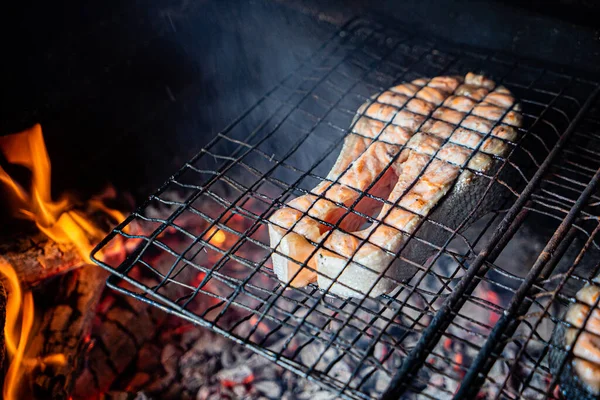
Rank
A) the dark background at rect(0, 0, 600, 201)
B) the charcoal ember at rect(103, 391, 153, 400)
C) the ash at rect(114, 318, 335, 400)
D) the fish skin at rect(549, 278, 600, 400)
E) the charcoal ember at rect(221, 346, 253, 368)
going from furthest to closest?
the charcoal ember at rect(221, 346, 253, 368)
the ash at rect(114, 318, 335, 400)
the charcoal ember at rect(103, 391, 153, 400)
the dark background at rect(0, 0, 600, 201)
the fish skin at rect(549, 278, 600, 400)

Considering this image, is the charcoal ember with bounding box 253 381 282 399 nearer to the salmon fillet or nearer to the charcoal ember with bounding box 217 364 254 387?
the charcoal ember with bounding box 217 364 254 387

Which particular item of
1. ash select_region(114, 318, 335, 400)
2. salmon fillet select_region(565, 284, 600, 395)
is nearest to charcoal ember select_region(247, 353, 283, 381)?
ash select_region(114, 318, 335, 400)

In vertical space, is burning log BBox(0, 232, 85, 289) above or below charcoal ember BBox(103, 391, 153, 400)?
above

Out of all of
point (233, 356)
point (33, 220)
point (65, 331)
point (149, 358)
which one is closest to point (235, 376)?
point (233, 356)

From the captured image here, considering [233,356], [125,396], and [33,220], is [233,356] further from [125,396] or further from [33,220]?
[33,220]

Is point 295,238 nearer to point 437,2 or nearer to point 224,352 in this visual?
point 224,352

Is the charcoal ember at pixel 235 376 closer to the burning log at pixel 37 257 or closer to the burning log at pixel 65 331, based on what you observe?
the burning log at pixel 65 331

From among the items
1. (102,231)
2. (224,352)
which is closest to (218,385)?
(224,352)
